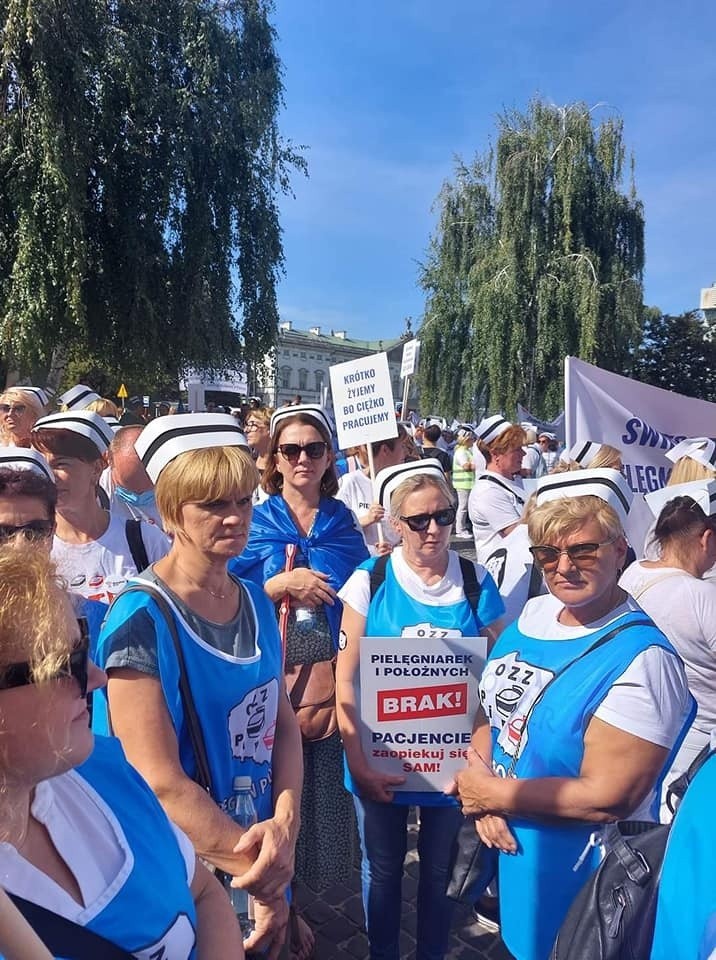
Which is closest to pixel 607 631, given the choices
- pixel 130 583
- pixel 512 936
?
pixel 512 936

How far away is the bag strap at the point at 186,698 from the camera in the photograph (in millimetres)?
1757

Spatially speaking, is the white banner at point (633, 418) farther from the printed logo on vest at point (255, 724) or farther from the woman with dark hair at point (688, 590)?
the printed logo on vest at point (255, 724)

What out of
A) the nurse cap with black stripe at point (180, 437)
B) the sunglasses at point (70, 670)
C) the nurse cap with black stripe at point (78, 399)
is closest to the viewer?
the sunglasses at point (70, 670)

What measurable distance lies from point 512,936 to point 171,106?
1393 centimetres

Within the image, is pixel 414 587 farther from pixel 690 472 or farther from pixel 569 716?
pixel 690 472

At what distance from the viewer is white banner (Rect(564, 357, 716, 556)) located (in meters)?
4.96

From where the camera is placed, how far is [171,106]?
41.8ft

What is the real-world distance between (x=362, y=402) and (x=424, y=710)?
2.09 metres

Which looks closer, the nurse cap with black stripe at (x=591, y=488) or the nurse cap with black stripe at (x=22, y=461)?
the nurse cap with black stripe at (x=591, y=488)

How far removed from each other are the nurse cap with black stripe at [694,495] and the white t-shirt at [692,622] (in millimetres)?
269

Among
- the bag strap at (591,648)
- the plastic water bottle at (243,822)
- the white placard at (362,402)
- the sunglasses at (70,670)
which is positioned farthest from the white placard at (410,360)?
the sunglasses at (70,670)

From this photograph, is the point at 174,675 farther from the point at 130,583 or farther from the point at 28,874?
the point at 28,874

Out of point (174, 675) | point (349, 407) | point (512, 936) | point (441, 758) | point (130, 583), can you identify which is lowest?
point (512, 936)

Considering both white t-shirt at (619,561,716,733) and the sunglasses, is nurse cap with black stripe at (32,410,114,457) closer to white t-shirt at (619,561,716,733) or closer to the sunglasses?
the sunglasses
